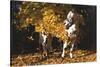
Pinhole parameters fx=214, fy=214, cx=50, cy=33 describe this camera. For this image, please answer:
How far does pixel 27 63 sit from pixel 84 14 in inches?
32.7

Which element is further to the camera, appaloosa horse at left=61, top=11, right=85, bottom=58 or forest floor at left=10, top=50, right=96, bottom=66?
appaloosa horse at left=61, top=11, right=85, bottom=58

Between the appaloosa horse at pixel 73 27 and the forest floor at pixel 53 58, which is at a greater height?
the appaloosa horse at pixel 73 27

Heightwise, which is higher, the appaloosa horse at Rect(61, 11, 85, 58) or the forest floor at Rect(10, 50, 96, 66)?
the appaloosa horse at Rect(61, 11, 85, 58)

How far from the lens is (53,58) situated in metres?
2.26

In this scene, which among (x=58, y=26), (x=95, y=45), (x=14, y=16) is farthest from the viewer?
(x=95, y=45)

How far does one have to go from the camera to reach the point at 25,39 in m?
2.16

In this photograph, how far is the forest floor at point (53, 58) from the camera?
84.0 inches

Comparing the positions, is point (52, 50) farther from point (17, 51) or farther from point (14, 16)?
point (14, 16)

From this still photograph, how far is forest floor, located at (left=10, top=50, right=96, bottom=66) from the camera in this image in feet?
7.00

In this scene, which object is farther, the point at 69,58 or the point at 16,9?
the point at 69,58

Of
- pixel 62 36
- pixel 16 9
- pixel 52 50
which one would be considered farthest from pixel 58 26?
pixel 16 9

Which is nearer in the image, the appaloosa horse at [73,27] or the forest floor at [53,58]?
the forest floor at [53,58]

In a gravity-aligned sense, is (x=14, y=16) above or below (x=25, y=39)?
above

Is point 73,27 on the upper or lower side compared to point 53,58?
upper
